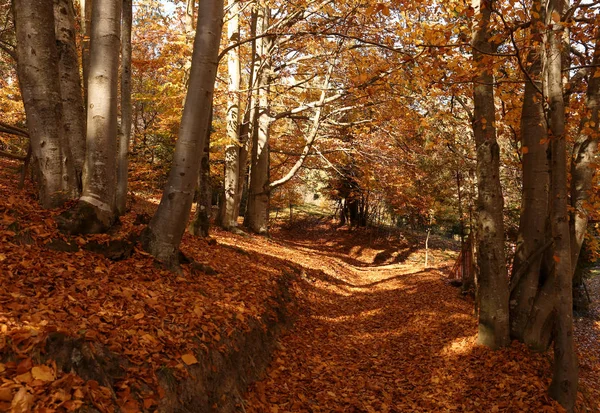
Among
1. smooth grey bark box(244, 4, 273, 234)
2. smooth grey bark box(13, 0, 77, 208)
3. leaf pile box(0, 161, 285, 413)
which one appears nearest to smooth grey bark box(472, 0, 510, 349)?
leaf pile box(0, 161, 285, 413)

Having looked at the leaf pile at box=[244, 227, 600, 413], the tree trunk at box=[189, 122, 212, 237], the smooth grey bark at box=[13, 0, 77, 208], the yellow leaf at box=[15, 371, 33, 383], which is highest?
the smooth grey bark at box=[13, 0, 77, 208]

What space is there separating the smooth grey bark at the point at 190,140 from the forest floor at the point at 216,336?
1.11 ft

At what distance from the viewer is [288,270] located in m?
9.36

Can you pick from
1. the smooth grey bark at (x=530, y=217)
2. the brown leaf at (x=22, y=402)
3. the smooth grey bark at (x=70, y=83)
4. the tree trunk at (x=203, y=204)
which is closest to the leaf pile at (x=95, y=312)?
the brown leaf at (x=22, y=402)

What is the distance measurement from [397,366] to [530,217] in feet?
10.5

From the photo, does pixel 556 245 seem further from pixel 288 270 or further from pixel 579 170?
pixel 288 270

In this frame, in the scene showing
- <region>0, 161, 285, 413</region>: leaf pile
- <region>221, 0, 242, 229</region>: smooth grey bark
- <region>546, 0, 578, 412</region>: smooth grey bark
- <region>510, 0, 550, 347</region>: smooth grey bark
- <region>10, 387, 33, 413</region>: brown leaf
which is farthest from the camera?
<region>221, 0, 242, 229</region>: smooth grey bark

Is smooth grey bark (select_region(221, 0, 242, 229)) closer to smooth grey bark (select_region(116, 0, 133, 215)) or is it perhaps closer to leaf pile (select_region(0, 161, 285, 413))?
smooth grey bark (select_region(116, 0, 133, 215))

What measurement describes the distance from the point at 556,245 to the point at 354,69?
11363 millimetres

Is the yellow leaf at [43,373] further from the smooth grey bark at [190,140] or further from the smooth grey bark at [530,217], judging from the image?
the smooth grey bark at [530,217]

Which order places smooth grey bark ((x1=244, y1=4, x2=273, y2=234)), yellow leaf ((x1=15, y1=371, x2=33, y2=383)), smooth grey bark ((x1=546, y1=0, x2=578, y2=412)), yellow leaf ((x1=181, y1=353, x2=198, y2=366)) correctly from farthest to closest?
smooth grey bark ((x1=244, y1=4, x2=273, y2=234))
smooth grey bark ((x1=546, y1=0, x2=578, y2=412))
yellow leaf ((x1=181, y1=353, x2=198, y2=366))
yellow leaf ((x1=15, y1=371, x2=33, y2=383))

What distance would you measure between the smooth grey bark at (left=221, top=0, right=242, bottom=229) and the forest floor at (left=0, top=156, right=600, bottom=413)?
407 centimetres

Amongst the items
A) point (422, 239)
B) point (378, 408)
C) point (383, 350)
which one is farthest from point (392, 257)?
point (378, 408)

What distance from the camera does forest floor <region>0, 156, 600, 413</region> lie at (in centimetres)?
274
